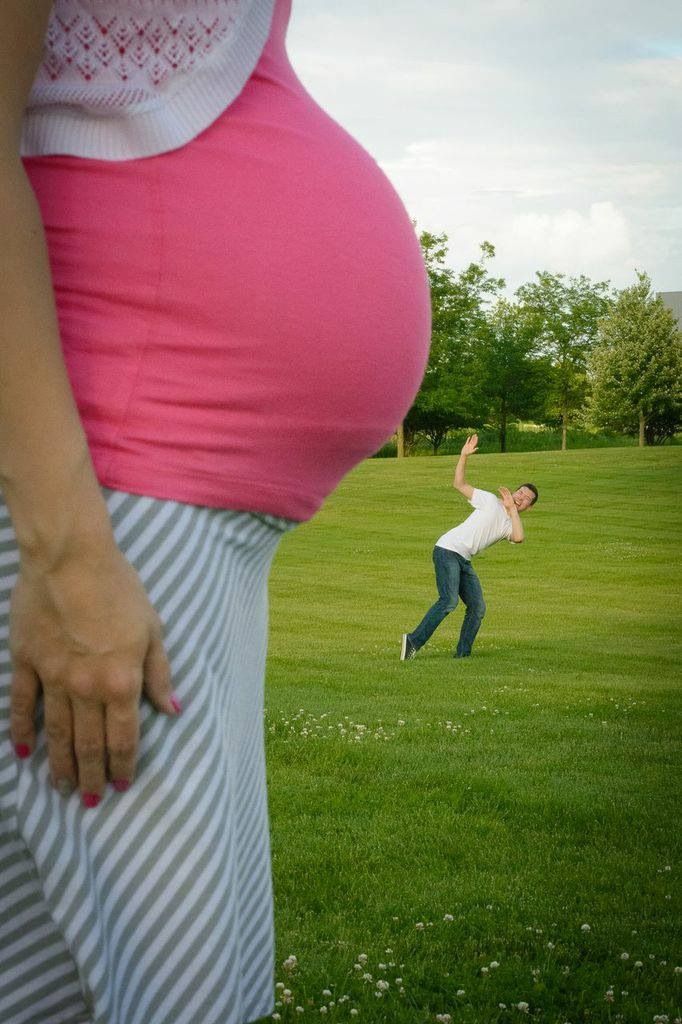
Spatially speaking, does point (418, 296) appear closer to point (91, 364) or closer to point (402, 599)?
point (91, 364)

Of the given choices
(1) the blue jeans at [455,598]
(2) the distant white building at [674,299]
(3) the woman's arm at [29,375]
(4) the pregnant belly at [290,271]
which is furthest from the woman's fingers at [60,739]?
(2) the distant white building at [674,299]

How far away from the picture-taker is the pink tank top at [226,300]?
3.32 ft

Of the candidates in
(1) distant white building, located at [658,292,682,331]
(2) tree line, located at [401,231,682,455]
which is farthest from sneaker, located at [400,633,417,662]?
(1) distant white building, located at [658,292,682,331]

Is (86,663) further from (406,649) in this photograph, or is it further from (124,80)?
(406,649)

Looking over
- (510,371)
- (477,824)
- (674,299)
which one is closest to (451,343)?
(510,371)

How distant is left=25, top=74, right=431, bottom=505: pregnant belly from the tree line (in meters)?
51.4

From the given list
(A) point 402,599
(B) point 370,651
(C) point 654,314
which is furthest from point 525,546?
(C) point 654,314

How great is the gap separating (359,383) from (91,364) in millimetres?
276

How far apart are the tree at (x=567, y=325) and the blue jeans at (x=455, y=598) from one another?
4487 centimetres

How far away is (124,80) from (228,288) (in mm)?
198

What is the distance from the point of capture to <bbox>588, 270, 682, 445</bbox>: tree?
58031mm

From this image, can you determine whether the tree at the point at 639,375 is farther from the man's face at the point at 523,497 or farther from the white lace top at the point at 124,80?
the white lace top at the point at 124,80

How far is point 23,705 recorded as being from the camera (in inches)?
38.2

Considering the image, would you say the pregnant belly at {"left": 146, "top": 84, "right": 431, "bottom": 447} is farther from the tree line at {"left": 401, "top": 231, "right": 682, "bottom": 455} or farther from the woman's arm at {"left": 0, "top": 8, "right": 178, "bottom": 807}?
the tree line at {"left": 401, "top": 231, "right": 682, "bottom": 455}
